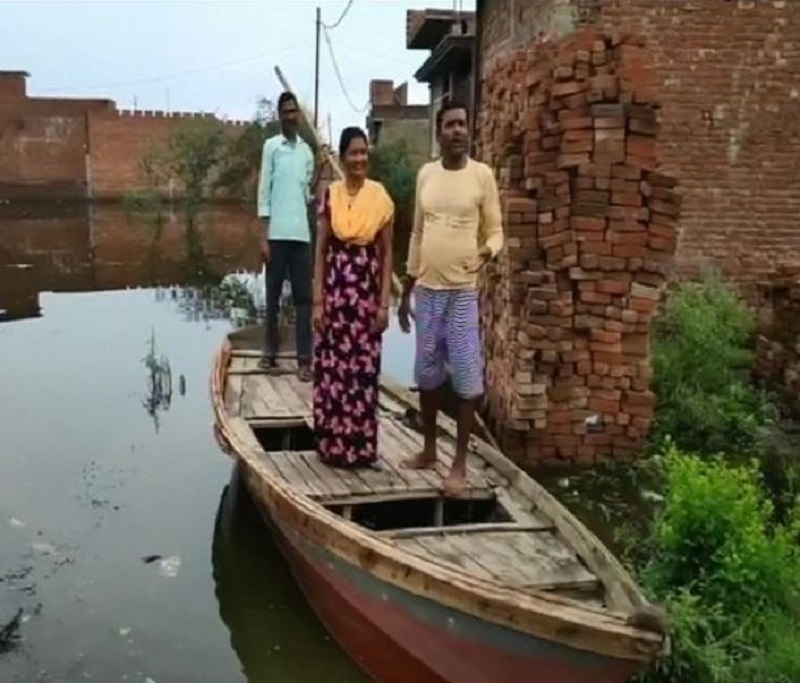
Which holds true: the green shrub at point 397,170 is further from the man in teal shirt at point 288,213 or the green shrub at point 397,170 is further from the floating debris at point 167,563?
the floating debris at point 167,563

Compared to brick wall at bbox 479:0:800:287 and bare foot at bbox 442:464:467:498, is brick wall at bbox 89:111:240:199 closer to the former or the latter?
brick wall at bbox 479:0:800:287

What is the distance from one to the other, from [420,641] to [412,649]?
3.6 inches

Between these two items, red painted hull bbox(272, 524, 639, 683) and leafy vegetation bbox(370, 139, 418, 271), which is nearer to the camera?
red painted hull bbox(272, 524, 639, 683)

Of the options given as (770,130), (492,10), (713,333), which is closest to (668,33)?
(770,130)

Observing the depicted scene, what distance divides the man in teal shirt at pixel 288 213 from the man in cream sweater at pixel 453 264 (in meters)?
1.99

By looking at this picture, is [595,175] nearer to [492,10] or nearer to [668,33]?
[668,33]

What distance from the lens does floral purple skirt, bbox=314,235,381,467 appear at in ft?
16.9

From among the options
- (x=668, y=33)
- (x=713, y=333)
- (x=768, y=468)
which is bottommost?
(x=768, y=468)

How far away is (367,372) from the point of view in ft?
17.2

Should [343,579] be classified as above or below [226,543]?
above

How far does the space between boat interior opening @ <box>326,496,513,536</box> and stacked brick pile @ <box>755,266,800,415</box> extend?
352 centimetres

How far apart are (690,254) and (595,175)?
11.9 feet

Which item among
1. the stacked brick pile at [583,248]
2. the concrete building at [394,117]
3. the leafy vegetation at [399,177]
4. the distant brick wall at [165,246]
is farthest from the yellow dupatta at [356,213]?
the concrete building at [394,117]

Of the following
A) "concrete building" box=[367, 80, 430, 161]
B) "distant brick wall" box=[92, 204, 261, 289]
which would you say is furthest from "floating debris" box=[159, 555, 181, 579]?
"concrete building" box=[367, 80, 430, 161]
